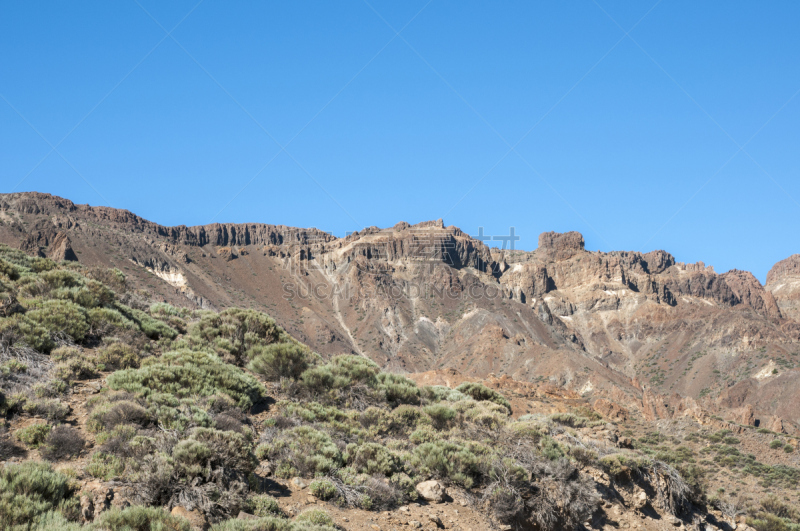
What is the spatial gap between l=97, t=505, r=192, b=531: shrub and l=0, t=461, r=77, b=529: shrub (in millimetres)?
556

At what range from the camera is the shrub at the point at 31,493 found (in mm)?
4797

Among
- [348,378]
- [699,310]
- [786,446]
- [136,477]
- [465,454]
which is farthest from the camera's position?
[699,310]

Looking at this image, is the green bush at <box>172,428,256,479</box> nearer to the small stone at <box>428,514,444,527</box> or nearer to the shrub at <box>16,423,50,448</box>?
the shrub at <box>16,423,50,448</box>

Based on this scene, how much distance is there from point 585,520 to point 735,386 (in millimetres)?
86055

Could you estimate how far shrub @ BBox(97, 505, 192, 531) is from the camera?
5.02 metres

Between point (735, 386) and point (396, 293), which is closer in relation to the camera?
point (735, 386)

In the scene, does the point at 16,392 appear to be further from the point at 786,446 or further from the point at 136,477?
the point at 786,446

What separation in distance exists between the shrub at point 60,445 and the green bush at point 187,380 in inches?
59.7

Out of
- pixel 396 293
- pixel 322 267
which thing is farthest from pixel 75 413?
pixel 322 267

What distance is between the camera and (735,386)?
78.8 meters

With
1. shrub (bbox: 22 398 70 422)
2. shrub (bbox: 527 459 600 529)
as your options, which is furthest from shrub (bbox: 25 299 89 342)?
shrub (bbox: 527 459 600 529)

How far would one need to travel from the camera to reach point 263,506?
636 cm

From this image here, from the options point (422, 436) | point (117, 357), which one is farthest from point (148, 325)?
point (422, 436)

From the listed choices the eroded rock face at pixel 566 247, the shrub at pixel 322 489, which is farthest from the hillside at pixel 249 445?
the eroded rock face at pixel 566 247
